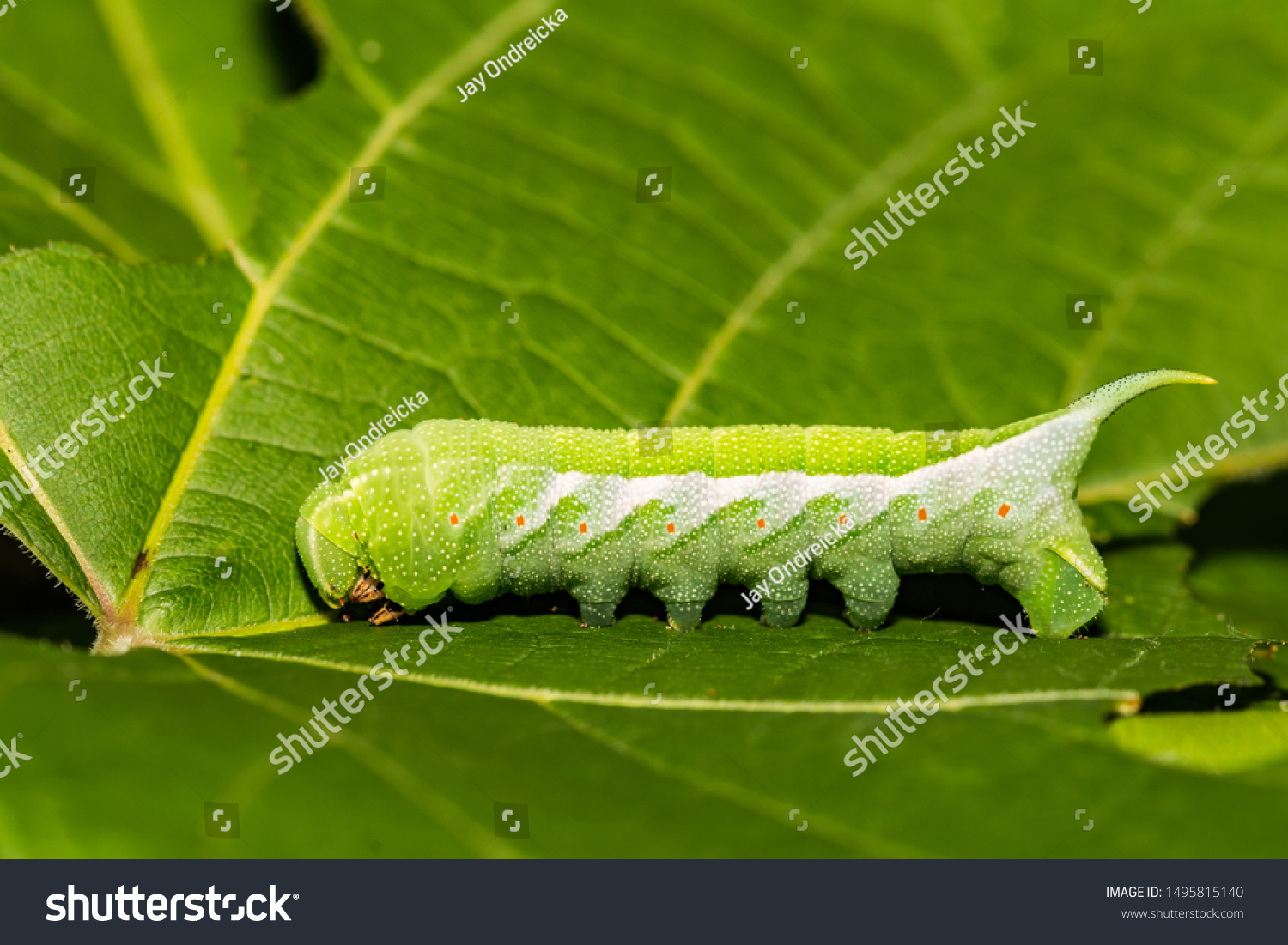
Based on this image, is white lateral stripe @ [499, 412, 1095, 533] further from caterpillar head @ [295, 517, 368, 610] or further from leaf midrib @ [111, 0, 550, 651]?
leaf midrib @ [111, 0, 550, 651]

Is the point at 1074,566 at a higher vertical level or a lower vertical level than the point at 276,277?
lower

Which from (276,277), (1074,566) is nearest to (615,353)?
(276,277)

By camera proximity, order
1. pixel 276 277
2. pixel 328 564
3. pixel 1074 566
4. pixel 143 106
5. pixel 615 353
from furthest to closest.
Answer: pixel 143 106 < pixel 615 353 < pixel 276 277 < pixel 1074 566 < pixel 328 564

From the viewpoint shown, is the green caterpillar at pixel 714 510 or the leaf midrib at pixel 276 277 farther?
the green caterpillar at pixel 714 510

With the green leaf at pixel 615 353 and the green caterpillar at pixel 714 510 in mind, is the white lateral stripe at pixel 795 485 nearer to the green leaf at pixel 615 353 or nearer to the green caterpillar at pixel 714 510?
the green caterpillar at pixel 714 510

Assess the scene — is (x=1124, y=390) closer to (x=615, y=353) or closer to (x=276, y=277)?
(x=615, y=353)

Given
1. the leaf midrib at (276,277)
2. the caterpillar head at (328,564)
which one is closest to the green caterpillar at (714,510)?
the caterpillar head at (328,564)

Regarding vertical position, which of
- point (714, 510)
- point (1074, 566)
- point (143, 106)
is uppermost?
point (143, 106)
